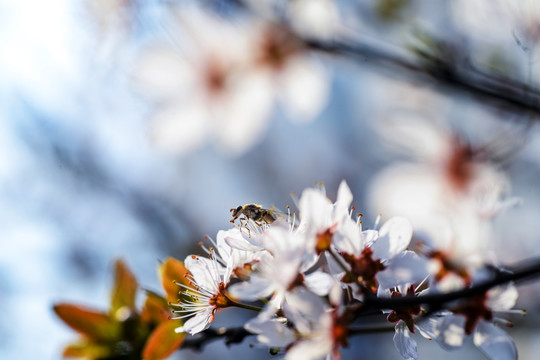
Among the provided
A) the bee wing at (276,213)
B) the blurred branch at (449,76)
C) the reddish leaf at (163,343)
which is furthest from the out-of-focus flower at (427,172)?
the reddish leaf at (163,343)

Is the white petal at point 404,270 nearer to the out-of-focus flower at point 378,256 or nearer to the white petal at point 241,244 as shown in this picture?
the out-of-focus flower at point 378,256

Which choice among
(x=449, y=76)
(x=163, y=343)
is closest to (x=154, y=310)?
(x=163, y=343)

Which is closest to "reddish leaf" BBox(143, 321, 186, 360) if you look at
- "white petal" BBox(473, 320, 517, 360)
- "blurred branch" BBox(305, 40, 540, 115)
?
"white petal" BBox(473, 320, 517, 360)

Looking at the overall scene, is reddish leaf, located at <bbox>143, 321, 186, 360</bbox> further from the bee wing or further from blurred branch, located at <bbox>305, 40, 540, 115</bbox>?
blurred branch, located at <bbox>305, 40, 540, 115</bbox>

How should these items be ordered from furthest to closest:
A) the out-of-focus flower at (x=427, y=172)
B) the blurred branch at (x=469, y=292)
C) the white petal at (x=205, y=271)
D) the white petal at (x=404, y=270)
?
the out-of-focus flower at (x=427, y=172), the white petal at (x=205, y=271), the white petal at (x=404, y=270), the blurred branch at (x=469, y=292)

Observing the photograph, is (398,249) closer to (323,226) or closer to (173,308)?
(323,226)

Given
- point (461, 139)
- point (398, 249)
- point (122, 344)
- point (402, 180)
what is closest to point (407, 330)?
point (398, 249)
